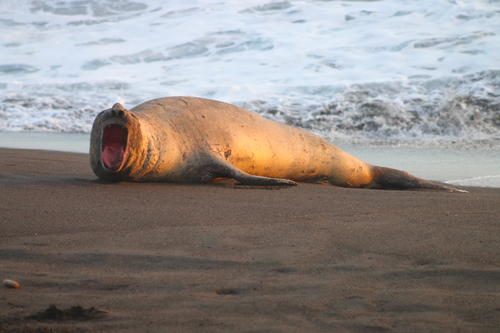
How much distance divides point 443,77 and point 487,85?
903mm

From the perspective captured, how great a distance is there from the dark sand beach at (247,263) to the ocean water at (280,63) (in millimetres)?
5604

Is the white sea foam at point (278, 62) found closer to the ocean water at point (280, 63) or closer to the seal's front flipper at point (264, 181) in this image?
the ocean water at point (280, 63)

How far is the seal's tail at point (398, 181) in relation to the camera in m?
4.97

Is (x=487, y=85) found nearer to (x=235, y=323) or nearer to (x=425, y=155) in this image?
(x=425, y=155)

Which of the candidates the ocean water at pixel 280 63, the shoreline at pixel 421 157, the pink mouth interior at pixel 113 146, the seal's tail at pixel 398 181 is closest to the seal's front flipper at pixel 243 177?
the pink mouth interior at pixel 113 146

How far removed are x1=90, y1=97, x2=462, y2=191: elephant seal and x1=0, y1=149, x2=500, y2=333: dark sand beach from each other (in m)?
0.58

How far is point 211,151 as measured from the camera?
15.2 ft

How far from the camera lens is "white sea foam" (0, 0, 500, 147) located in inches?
409

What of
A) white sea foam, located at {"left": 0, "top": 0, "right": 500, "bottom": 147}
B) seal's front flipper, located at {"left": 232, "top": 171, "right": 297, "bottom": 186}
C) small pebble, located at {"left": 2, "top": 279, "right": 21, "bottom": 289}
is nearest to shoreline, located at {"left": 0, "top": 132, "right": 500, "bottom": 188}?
white sea foam, located at {"left": 0, "top": 0, "right": 500, "bottom": 147}

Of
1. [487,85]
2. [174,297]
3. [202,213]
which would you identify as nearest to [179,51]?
[487,85]

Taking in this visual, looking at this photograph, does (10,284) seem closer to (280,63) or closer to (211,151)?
(211,151)

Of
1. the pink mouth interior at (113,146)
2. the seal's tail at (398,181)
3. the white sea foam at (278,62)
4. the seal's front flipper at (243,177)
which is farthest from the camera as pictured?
the white sea foam at (278,62)

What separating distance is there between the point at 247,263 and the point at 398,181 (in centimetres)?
343

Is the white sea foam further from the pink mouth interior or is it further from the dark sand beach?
the dark sand beach
